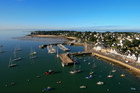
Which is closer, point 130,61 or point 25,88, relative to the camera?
point 25,88

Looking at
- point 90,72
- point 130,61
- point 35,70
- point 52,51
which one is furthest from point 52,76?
point 52,51

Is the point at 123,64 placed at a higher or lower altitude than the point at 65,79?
higher

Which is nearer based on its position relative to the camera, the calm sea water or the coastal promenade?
the calm sea water

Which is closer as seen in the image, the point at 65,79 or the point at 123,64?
the point at 65,79

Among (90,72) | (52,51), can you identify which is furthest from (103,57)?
(52,51)

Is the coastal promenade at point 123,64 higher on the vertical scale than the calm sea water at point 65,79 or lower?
higher

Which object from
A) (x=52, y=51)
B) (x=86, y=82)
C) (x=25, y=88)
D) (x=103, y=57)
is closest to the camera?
(x=25, y=88)

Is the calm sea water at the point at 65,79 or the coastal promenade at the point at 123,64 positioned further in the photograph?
→ the coastal promenade at the point at 123,64

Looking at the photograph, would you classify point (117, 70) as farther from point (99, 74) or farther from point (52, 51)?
point (52, 51)

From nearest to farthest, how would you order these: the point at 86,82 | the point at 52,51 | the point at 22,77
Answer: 1. the point at 86,82
2. the point at 22,77
3. the point at 52,51

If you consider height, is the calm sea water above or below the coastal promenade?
below

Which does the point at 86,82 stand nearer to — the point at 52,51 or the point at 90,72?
the point at 90,72
